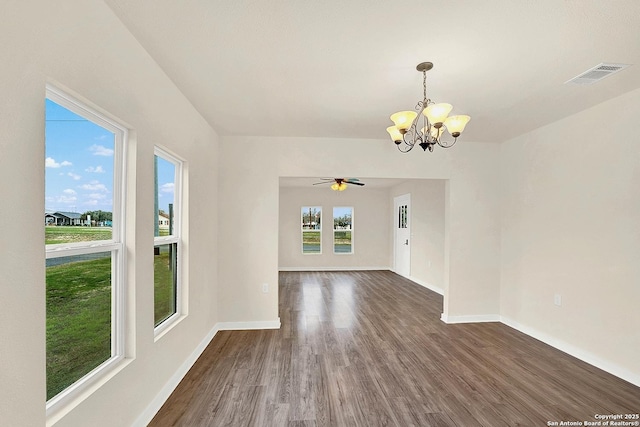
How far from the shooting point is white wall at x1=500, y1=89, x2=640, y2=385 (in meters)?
2.85

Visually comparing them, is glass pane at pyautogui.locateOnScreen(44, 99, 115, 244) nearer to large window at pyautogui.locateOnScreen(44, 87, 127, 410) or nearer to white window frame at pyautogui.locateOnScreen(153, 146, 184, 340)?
large window at pyautogui.locateOnScreen(44, 87, 127, 410)

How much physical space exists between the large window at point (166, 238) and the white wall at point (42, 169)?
0.17 meters

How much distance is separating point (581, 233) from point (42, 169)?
4.34 metres

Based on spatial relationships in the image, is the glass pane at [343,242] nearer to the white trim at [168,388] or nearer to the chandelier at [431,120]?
the white trim at [168,388]

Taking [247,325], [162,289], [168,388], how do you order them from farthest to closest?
[247,325], [162,289], [168,388]

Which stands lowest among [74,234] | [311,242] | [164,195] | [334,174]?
[311,242]

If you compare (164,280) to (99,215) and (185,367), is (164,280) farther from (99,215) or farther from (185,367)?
(99,215)

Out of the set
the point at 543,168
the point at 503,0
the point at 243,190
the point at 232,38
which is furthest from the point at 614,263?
the point at 243,190

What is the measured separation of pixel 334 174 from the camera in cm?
439

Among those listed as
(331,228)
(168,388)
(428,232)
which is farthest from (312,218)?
(168,388)

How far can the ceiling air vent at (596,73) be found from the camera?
7.60 ft

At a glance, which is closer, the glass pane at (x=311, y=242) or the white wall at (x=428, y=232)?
the white wall at (x=428, y=232)

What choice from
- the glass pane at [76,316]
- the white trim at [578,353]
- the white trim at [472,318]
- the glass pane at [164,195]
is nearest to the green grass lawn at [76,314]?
the glass pane at [76,316]

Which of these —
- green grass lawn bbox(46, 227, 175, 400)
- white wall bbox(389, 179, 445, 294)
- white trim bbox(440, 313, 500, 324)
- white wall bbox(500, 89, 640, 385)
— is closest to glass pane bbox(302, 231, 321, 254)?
white wall bbox(389, 179, 445, 294)
